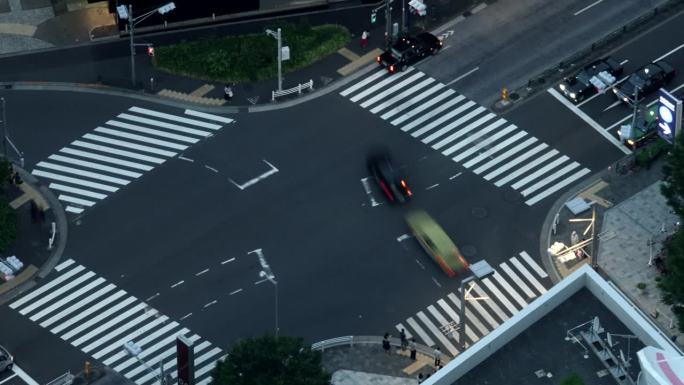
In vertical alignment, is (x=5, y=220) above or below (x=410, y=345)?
above

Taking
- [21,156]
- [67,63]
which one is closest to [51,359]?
[21,156]

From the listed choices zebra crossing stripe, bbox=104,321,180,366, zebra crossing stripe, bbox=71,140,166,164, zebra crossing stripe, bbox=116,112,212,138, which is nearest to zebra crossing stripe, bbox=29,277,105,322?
zebra crossing stripe, bbox=104,321,180,366

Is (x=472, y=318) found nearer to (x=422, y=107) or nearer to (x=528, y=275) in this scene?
(x=528, y=275)

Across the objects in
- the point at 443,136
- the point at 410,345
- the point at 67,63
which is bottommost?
the point at 410,345

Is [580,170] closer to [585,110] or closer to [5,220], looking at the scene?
[585,110]

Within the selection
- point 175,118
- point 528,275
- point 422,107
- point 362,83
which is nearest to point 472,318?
point 528,275

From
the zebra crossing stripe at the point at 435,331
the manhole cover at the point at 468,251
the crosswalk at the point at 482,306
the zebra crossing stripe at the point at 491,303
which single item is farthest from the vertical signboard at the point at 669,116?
the zebra crossing stripe at the point at 435,331

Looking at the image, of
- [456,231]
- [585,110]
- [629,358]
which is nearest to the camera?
[629,358]
